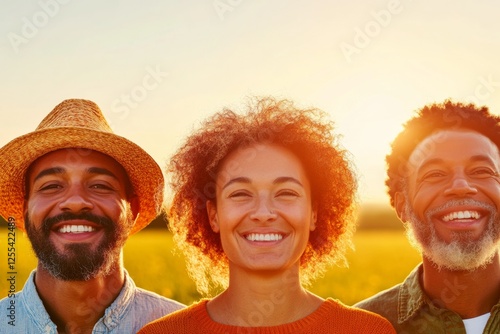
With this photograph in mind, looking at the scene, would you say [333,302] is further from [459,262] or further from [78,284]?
[78,284]

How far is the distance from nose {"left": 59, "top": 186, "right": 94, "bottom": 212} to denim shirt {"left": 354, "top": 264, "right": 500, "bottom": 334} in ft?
7.67

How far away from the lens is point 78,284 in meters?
5.46

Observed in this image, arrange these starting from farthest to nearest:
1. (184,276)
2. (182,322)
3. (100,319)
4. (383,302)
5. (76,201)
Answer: (184,276)
(383,302)
(100,319)
(76,201)
(182,322)

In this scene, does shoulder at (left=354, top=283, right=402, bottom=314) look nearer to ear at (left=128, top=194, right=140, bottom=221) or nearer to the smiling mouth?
the smiling mouth

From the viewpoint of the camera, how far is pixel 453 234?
5359 mm

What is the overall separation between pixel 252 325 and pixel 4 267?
1386 centimetres

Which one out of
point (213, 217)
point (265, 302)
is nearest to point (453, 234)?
point (265, 302)

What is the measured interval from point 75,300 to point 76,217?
678mm

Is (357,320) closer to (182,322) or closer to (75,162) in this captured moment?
(182,322)

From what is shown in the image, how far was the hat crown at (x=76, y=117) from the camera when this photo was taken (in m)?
5.64

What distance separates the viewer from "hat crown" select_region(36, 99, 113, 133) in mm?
5645

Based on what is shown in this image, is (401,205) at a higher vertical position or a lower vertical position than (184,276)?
lower

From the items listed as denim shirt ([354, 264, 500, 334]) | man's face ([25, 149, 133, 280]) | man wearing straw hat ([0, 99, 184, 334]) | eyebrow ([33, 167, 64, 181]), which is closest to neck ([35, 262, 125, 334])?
man wearing straw hat ([0, 99, 184, 334])

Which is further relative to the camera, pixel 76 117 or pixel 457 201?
pixel 76 117
